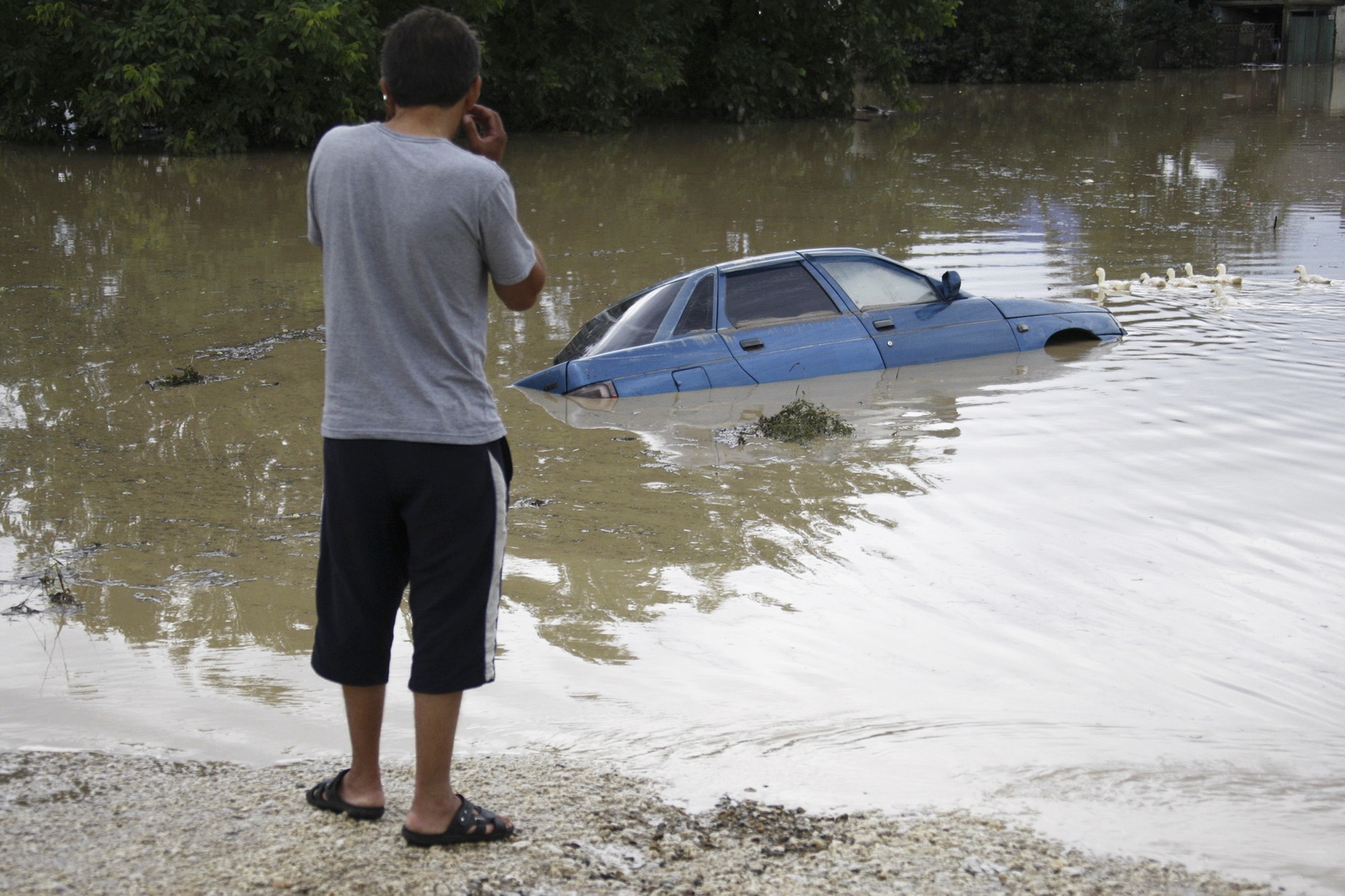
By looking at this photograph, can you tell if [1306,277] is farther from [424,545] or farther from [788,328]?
[424,545]

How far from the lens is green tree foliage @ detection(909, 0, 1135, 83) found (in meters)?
49.2

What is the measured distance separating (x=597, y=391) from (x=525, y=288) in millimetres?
6402

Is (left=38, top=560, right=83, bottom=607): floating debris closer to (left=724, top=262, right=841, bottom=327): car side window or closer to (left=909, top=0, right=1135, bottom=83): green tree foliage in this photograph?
(left=724, top=262, right=841, bottom=327): car side window

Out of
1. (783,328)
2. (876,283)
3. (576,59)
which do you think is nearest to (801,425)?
(783,328)

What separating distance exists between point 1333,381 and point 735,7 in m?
26.3

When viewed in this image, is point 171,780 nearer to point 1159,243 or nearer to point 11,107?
point 1159,243

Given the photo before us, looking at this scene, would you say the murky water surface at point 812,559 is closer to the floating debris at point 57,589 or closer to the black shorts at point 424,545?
the floating debris at point 57,589

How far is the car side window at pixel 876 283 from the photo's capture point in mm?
10391

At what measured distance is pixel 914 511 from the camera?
7.14 meters

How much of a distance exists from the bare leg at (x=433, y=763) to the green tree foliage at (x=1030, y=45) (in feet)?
164

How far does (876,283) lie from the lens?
10.6 meters

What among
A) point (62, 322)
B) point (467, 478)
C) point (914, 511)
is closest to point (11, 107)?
point (62, 322)

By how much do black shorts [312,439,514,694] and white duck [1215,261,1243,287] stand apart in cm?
1173

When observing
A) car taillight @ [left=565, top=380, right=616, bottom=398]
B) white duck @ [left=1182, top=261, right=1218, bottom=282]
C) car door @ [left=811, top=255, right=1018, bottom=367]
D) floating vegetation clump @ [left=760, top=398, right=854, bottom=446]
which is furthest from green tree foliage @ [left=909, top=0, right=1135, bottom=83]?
floating vegetation clump @ [left=760, top=398, right=854, bottom=446]
